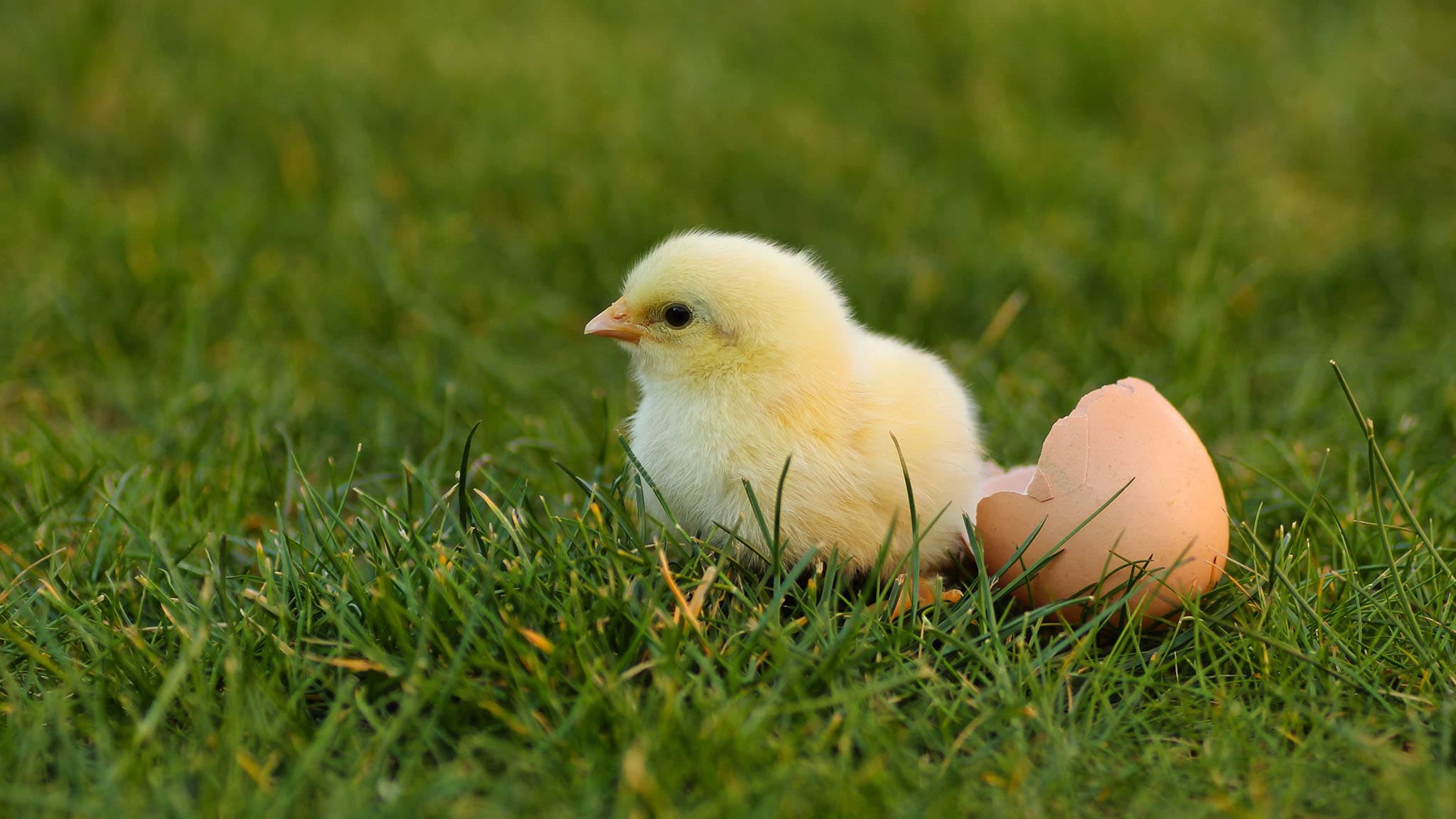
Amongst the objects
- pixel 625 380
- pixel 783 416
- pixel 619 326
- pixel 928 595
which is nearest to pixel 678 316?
pixel 619 326

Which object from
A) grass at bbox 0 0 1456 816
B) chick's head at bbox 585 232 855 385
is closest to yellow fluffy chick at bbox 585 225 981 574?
chick's head at bbox 585 232 855 385

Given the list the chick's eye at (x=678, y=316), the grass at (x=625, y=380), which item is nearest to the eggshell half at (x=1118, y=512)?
the grass at (x=625, y=380)

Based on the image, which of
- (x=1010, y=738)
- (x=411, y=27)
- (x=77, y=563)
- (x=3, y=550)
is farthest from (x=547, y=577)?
(x=411, y=27)

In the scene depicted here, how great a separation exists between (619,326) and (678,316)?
0.46 feet

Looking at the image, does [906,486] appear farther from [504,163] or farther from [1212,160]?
[1212,160]

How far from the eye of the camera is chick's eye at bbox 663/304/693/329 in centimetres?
274

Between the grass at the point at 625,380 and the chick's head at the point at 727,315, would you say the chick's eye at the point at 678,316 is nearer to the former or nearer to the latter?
the chick's head at the point at 727,315

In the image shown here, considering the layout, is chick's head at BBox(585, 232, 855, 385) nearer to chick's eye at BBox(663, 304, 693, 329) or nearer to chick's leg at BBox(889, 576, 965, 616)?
chick's eye at BBox(663, 304, 693, 329)

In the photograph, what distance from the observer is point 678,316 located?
9.02 ft

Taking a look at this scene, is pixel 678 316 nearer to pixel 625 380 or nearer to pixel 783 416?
pixel 783 416

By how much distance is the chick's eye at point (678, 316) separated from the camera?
8.98 feet

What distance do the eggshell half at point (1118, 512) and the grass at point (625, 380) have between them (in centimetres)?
11

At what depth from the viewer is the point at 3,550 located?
294 cm

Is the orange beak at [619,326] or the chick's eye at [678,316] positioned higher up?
the chick's eye at [678,316]
